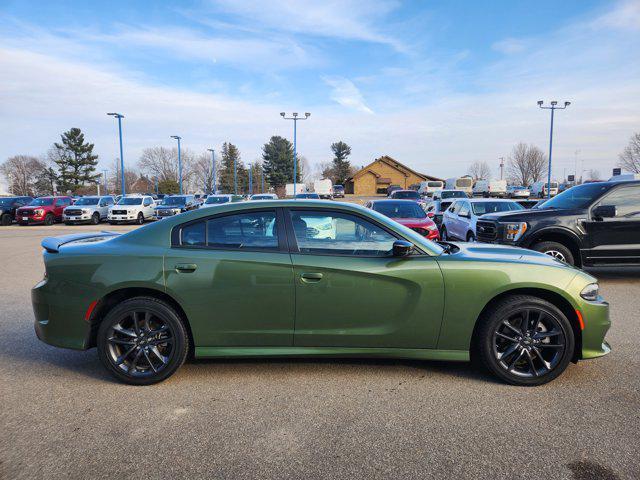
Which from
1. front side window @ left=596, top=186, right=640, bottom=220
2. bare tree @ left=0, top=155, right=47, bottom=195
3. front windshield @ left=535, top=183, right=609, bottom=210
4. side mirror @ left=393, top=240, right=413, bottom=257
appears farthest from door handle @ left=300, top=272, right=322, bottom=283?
bare tree @ left=0, top=155, right=47, bottom=195

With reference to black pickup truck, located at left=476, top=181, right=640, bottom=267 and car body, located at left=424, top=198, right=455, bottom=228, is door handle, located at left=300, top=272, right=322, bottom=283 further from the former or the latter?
car body, located at left=424, top=198, right=455, bottom=228

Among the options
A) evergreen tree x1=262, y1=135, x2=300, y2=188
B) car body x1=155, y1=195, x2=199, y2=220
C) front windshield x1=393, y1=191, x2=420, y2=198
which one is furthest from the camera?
evergreen tree x1=262, y1=135, x2=300, y2=188

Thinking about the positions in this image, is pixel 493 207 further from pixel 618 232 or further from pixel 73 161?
pixel 73 161

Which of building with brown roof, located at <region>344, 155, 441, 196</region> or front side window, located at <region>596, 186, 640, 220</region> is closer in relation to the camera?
front side window, located at <region>596, 186, 640, 220</region>

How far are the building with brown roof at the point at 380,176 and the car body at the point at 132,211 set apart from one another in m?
55.3

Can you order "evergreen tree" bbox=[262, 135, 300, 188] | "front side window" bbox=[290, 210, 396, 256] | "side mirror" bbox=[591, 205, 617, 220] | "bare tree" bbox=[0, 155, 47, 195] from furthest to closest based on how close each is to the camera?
"evergreen tree" bbox=[262, 135, 300, 188], "bare tree" bbox=[0, 155, 47, 195], "side mirror" bbox=[591, 205, 617, 220], "front side window" bbox=[290, 210, 396, 256]

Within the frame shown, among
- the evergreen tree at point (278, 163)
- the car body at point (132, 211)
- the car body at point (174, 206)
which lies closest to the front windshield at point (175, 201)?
the car body at point (174, 206)

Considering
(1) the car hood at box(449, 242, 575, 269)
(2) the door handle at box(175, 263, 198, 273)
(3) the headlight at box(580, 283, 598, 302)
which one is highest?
(1) the car hood at box(449, 242, 575, 269)

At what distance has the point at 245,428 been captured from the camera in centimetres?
300

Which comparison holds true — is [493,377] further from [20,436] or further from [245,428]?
[20,436]

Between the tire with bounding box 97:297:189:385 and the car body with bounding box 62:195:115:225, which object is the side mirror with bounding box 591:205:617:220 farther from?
the car body with bounding box 62:195:115:225

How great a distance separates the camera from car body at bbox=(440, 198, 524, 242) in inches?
456

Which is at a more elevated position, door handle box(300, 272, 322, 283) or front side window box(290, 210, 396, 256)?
front side window box(290, 210, 396, 256)

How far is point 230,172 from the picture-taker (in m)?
94.7
